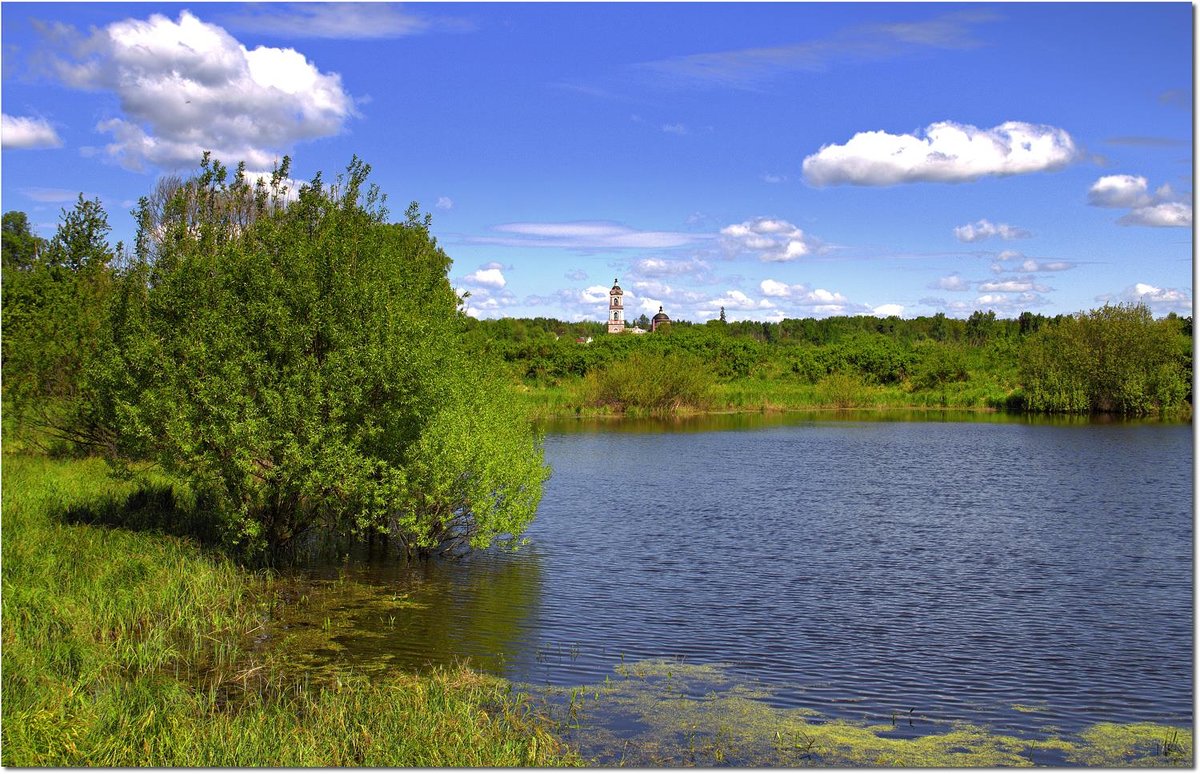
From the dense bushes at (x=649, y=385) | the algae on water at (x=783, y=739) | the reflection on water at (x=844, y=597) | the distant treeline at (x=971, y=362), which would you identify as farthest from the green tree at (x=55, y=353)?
the dense bushes at (x=649, y=385)

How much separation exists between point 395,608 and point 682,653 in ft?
18.3

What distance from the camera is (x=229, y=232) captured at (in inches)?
928

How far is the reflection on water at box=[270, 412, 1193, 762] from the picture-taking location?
595 inches

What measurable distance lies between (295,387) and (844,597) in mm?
11805

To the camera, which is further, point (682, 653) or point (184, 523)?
point (184, 523)

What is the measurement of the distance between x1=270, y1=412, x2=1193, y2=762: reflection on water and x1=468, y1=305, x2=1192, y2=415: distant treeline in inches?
1259

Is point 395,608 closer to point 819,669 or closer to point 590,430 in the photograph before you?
point 819,669

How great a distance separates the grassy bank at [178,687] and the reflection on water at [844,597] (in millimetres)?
1405

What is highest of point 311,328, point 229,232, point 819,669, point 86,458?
point 229,232

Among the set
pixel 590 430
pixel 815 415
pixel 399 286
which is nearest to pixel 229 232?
pixel 399 286

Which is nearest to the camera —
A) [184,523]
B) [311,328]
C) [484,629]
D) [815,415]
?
[484,629]

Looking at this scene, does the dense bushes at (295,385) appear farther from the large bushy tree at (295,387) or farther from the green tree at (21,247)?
the green tree at (21,247)

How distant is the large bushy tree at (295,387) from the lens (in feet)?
61.9

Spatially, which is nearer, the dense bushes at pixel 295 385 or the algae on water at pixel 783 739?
the algae on water at pixel 783 739
